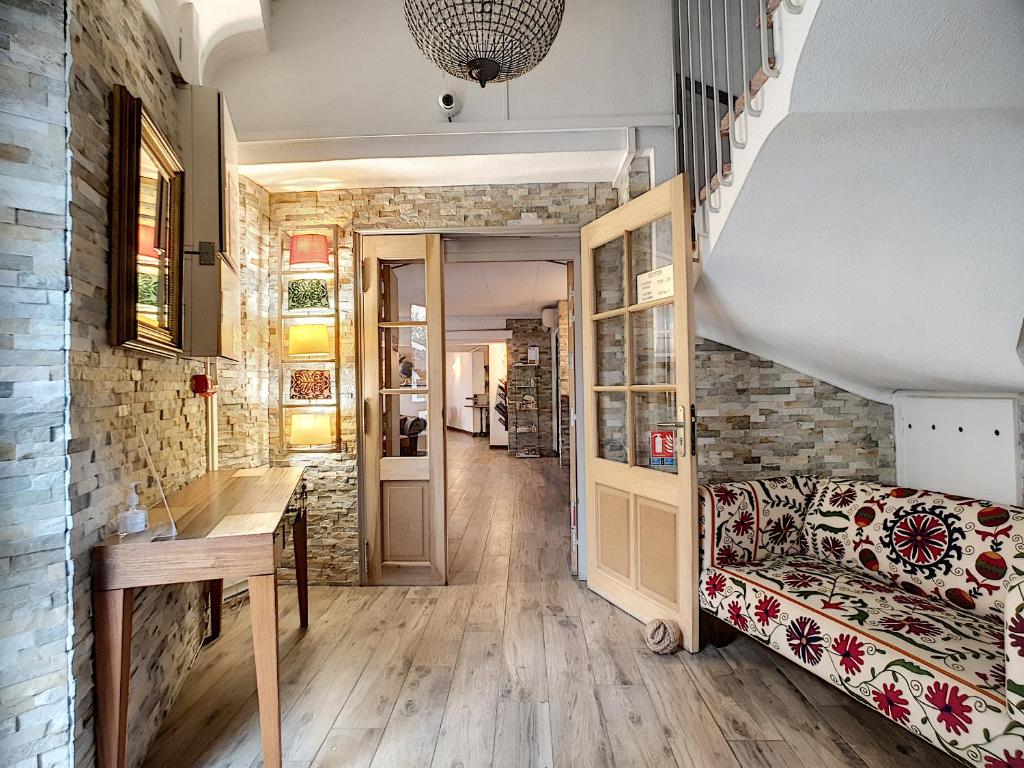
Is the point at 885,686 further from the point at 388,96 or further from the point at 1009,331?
the point at 388,96

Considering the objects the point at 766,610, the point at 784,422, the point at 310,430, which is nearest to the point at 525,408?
the point at 310,430

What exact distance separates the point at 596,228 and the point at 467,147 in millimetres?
868

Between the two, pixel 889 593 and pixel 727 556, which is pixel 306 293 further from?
pixel 889 593

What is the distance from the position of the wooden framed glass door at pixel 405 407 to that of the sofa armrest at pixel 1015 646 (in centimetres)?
275

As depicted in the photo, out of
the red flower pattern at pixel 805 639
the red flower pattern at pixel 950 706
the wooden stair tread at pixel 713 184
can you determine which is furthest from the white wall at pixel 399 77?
the red flower pattern at pixel 950 706

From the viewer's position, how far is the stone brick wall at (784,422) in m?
3.30

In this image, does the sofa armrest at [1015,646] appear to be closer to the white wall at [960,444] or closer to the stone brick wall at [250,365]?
the white wall at [960,444]

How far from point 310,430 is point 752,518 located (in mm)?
2549

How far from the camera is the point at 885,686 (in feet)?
5.83

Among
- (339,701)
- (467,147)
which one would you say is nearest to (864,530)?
(339,701)

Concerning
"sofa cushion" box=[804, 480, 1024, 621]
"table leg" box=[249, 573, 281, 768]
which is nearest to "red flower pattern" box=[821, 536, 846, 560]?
"sofa cushion" box=[804, 480, 1024, 621]

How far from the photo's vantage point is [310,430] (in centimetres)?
346

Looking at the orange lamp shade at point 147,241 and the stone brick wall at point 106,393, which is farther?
the orange lamp shade at point 147,241

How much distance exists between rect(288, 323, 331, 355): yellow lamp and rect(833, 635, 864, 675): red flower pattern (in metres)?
2.95
